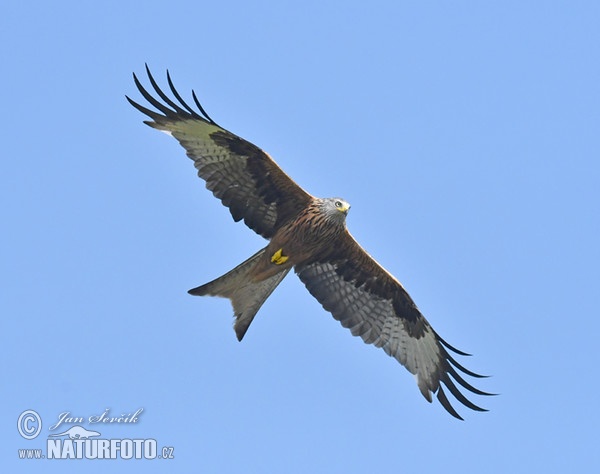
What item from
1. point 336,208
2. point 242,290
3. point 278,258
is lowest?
point 242,290

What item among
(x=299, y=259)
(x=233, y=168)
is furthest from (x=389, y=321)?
(x=233, y=168)

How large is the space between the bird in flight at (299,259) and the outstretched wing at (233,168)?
0.01 metres

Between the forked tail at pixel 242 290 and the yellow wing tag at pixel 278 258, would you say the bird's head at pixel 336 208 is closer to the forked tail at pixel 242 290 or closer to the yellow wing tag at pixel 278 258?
the yellow wing tag at pixel 278 258

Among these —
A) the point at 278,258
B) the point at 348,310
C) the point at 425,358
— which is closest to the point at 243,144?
the point at 278,258

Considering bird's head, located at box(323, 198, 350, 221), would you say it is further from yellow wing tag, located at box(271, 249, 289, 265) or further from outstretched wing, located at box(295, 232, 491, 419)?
outstretched wing, located at box(295, 232, 491, 419)

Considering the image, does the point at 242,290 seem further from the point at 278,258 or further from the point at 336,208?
the point at 336,208

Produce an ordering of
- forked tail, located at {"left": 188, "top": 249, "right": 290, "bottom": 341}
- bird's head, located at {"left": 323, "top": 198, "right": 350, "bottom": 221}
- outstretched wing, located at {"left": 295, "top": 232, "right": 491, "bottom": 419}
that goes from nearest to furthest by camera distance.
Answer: bird's head, located at {"left": 323, "top": 198, "right": 350, "bottom": 221}, forked tail, located at {"left": 188, "top": 249, "right": 290, "bottom": 341}, outstretched wing, located at {"left": 295, "top": 232, "right": 491, "bottom": 419}

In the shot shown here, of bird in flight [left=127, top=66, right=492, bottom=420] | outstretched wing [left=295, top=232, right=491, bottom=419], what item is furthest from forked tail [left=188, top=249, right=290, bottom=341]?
outstretched wing [left=295, top=232, right=491, bottom=419]

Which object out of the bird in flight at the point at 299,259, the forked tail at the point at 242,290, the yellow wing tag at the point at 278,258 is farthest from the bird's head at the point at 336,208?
the forked tail at the point at 242,290

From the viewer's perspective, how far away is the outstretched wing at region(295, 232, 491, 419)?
14227 millimetres

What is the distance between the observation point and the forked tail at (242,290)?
1339 centimetres

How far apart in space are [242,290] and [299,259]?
0.82 metres

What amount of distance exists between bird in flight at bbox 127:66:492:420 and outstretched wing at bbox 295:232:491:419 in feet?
0.04

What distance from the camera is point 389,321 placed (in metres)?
14.4
